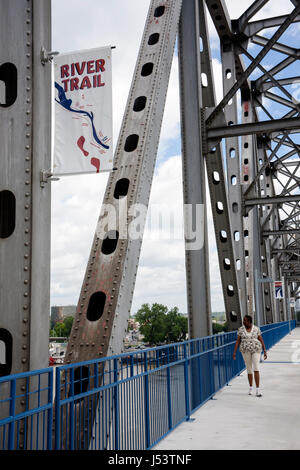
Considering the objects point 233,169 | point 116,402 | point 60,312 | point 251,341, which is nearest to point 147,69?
point 116,402

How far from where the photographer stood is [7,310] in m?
4.46

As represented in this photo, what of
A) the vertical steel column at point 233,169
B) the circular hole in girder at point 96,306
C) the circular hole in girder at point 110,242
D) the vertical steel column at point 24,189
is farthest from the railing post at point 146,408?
the vertical steel column at point 233,169

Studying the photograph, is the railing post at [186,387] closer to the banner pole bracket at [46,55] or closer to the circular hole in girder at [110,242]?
the circular hole in girder at [110,242]

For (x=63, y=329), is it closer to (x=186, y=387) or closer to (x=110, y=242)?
(x=186, y=387)

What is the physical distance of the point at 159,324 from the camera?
134250 mm

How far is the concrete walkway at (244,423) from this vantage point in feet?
20.5

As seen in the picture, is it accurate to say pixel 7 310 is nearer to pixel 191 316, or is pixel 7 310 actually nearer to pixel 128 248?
pixel 128 248

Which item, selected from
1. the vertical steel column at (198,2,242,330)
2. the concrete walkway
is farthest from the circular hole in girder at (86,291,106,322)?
the vertical steel column at (198,2,242,330)

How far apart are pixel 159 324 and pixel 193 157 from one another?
125 m

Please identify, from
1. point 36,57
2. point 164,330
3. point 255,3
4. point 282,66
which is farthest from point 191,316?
point 164,330

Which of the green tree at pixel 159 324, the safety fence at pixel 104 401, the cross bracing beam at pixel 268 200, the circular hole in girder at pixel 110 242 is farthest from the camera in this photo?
the green tree at pixel 159 324

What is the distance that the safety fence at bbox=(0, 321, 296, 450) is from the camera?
3.95 m

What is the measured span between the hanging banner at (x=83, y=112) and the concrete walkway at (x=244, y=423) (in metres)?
3.52

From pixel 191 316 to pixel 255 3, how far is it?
13.4 meters
